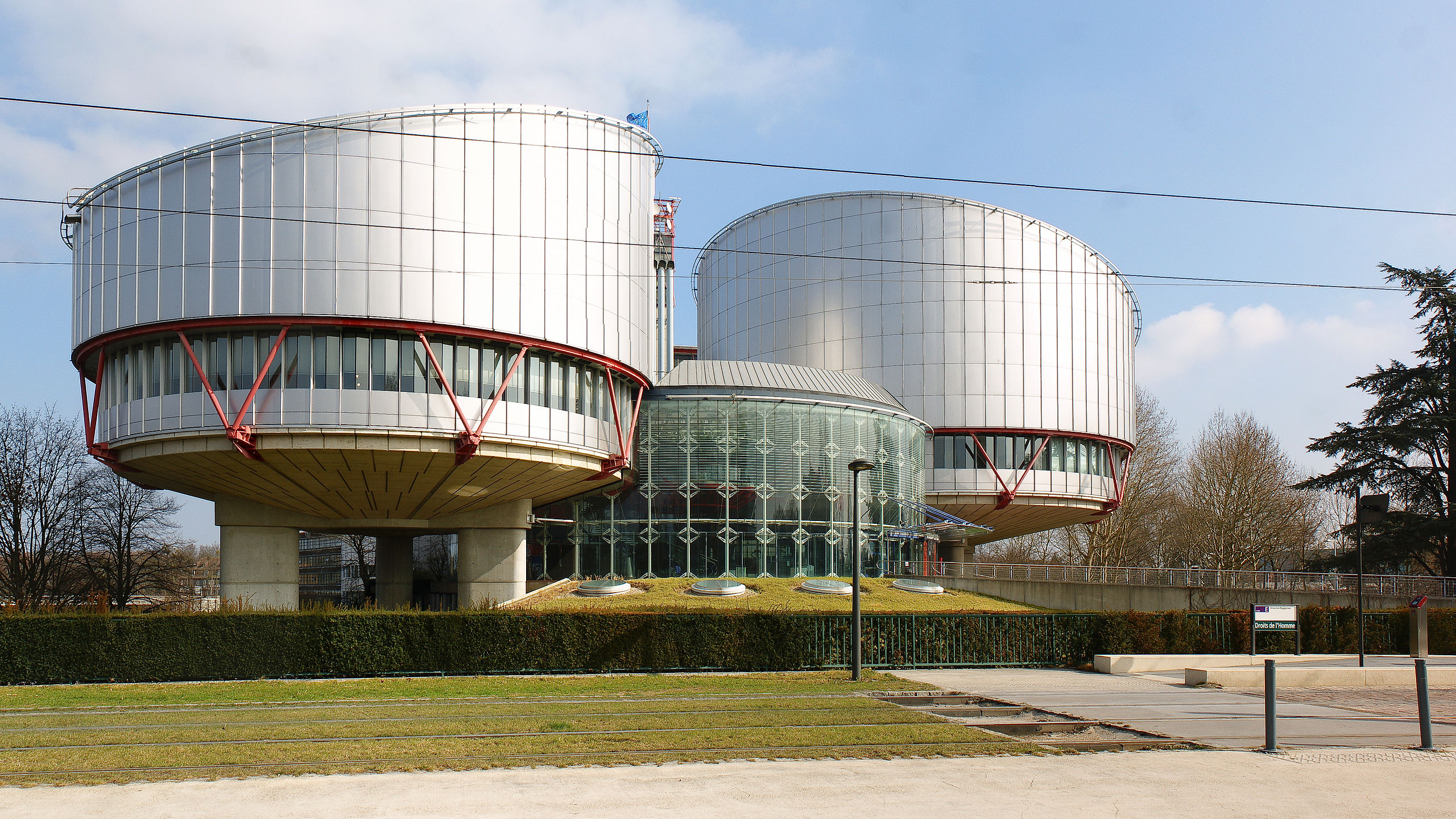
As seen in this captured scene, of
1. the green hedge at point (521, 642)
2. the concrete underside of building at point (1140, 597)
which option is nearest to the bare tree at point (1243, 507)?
the concrete underside of building at point (1140, 597)

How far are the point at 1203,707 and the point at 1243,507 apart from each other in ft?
163

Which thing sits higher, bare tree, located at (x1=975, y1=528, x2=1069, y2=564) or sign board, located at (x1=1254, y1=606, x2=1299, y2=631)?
sign board, located at (x1=1254, y1=606, x2=1299, y2=631)

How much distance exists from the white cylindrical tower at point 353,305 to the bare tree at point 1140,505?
43.9m

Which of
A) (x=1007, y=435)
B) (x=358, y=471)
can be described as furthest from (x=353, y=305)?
(x=1007, y=435)

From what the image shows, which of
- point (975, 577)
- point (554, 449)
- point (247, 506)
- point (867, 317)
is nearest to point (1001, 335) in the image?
point (867, 317)

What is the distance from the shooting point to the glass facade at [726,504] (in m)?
42.6

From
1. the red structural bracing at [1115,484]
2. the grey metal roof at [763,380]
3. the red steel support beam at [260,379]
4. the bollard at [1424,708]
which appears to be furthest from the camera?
the red structural bracing at [1115,484]

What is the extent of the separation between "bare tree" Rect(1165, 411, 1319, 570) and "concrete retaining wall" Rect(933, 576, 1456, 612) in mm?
24008

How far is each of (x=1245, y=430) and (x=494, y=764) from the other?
65136 millimetres

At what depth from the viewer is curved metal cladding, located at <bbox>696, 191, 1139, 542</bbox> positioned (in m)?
58.7

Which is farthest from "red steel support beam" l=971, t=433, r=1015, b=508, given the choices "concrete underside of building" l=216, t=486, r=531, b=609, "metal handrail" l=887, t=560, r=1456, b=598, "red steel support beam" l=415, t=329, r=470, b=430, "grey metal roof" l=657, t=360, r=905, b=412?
"red steel support beam" l=415, t=329, r=470, b=430

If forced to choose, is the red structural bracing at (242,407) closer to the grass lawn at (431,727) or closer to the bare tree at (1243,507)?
the grass lawn at (431,727)

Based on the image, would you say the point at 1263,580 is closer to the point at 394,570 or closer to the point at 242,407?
the point at 242,407

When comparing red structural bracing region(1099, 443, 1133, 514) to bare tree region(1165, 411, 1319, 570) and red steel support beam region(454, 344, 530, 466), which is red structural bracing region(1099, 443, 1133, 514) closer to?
bare tree region(1165, 411, 1319, 570)
